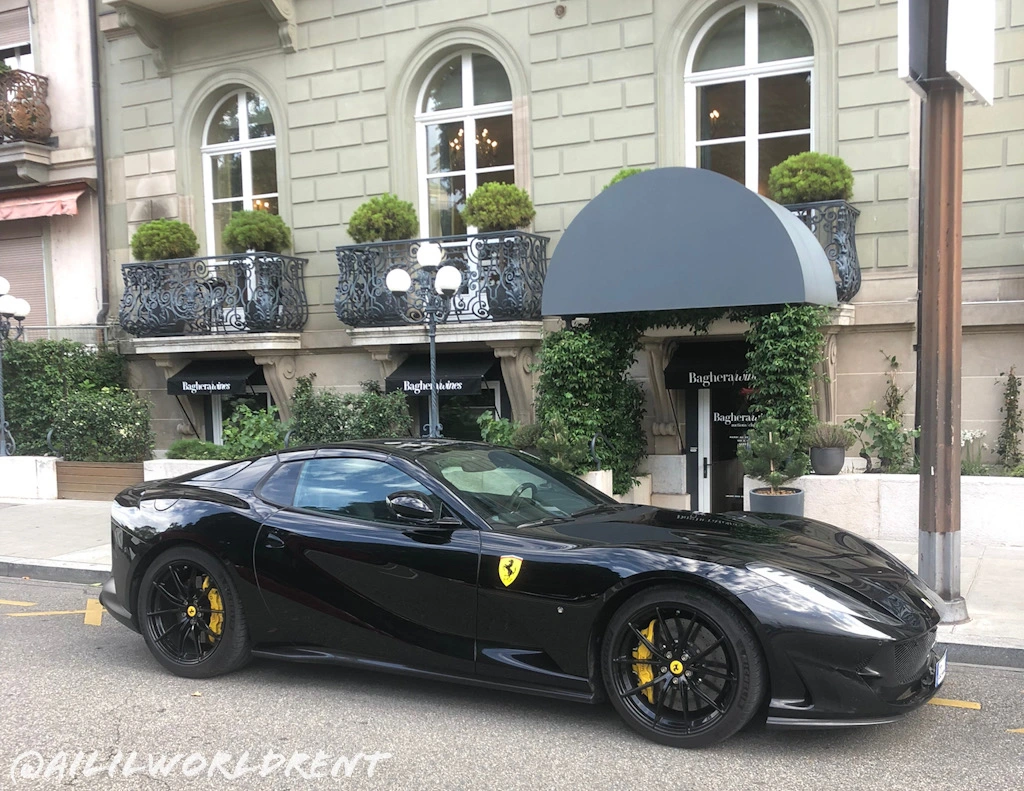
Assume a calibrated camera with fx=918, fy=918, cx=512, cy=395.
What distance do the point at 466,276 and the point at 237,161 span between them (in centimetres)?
539

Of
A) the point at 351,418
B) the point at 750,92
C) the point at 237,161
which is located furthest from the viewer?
the point at 237,161

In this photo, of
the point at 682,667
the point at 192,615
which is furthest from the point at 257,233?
the point at 682,667

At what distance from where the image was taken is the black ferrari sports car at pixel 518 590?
4125 millimetres

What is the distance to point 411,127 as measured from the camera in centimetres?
1374

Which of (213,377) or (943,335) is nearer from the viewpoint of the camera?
(943,335)

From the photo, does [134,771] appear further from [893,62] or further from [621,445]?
[893,62]

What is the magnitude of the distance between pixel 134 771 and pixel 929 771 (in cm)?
357

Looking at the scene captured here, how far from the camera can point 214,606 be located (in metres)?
5.50

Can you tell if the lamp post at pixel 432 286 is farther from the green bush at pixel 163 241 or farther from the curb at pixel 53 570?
the green bush at pixel 163 241

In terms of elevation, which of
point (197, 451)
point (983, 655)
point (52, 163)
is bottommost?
point (983, 655)

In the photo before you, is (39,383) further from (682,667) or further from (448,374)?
(682,667)

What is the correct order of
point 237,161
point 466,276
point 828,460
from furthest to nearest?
point 237,161 < point 466,276 < point 828,460

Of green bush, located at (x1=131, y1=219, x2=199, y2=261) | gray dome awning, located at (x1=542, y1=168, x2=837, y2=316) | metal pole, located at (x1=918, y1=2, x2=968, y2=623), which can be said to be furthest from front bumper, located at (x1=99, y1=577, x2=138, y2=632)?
green bush, located at (x1=131, y1=219, x2=199, y2=261)

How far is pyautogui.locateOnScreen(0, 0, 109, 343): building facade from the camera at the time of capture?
15.8 meters
